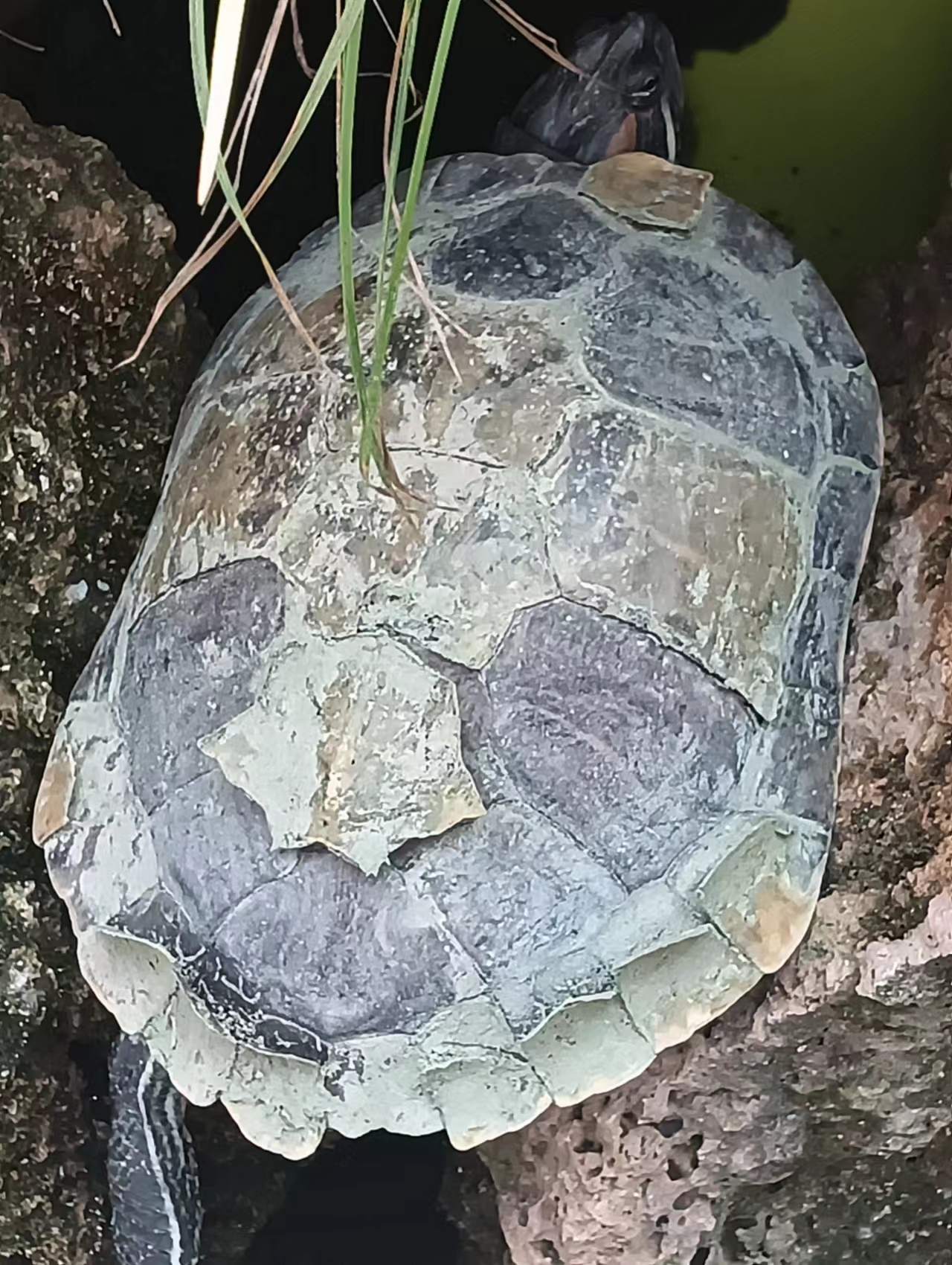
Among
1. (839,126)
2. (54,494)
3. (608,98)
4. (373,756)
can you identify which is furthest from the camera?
(839,126)

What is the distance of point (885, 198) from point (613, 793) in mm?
982

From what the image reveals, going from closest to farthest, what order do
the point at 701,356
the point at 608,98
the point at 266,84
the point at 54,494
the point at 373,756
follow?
the point at 373,756 → the point at 701,356 → the point at 54,494 → the point at 608,98 → the point at 266,84

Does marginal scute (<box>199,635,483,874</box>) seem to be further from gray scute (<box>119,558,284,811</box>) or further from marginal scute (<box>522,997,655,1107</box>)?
marginal scute (<box>522,997,655,1107</box>)

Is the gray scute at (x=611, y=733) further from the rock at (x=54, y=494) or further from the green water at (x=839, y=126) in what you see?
the green water at (x=839, y=126)

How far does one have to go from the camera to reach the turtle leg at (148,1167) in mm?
1077

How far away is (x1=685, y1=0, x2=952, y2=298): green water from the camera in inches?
56.3

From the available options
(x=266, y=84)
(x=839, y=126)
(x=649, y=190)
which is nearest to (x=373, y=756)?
(x=649, y=190)

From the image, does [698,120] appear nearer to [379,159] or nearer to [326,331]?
[379,159]

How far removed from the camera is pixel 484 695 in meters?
0.81

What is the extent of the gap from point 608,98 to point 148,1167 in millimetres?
1069

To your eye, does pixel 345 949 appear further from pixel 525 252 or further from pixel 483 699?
pixel 525 252

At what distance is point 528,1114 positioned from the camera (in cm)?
88

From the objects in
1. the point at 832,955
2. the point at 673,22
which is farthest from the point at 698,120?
the point at 832,955

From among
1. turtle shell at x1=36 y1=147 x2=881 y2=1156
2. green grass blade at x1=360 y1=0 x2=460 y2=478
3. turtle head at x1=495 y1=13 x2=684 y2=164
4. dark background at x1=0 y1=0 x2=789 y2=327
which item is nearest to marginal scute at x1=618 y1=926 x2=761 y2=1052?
turtle shell at x1=36 y1=147 x2=881 y2=1156
